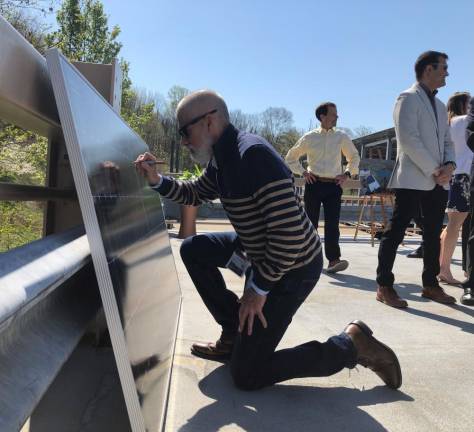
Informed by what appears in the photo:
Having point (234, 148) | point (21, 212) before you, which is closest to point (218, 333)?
point (234, 148)

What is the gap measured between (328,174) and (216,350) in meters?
3.14

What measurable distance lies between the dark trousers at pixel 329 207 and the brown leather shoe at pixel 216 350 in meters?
2.77

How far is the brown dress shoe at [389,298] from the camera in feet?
11.9

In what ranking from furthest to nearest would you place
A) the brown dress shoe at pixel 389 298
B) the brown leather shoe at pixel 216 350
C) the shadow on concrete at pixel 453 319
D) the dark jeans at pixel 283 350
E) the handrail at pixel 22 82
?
the brown dress shoe at pixel 389 298, the shadow on concrete at pixel 453 319, the brown leather shoe at pixel 216 350, the dark jeans at pixel 283 350, the handrail at pixel 22 82

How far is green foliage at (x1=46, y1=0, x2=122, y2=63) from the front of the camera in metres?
17.1

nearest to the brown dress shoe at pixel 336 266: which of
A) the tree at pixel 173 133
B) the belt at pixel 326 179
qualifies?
the belt at pixel 326 179

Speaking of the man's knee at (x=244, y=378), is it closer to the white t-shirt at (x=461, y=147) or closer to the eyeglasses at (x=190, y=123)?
the eyeglasses at (x=190, y=123)

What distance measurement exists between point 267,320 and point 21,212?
634cm

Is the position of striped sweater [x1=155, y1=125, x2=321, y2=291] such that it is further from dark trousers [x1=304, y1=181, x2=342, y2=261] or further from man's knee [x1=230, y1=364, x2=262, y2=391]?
dark trousers [x1=304, y1=181, x2=342, y2=261]

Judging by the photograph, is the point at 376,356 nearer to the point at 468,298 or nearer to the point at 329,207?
the point at 468,298

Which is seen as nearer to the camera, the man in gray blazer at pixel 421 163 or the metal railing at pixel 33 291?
the metal railing at pixel 33 291

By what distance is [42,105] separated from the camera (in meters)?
1.52

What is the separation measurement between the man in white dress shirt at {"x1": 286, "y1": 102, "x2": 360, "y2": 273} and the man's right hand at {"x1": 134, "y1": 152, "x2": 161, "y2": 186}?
284cm

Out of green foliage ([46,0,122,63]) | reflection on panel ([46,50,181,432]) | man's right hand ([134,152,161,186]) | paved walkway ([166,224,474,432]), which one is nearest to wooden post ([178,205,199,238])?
paved walkway ([166,224,474,432])
